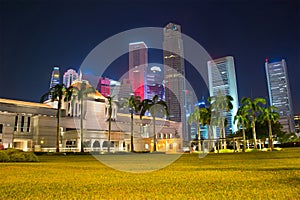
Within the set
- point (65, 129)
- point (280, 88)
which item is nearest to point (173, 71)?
point (65, 129)

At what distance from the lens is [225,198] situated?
3908 mm

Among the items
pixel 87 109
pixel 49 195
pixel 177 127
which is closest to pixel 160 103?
pixel 87 109

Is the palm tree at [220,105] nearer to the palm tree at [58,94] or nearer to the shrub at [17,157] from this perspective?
the palm tree at [58,94]

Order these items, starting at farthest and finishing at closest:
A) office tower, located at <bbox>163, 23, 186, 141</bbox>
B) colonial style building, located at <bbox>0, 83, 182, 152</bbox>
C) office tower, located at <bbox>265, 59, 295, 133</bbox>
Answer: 1. office tower, located at <bbox>265, 59, 295, 133</bbox>
2. office tower, located at <bbox>163, 23, 186, 141</bbox>
3. colonial style building, located at <bbox>0, 83, 182, 152</bbox>

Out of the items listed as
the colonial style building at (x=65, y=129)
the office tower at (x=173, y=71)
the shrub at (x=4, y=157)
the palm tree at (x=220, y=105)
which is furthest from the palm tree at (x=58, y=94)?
the office tower at (x=173, y=71)

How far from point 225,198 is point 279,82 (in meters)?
218

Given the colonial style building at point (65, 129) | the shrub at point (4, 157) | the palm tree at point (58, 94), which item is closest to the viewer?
the shrub at point (4, 157)

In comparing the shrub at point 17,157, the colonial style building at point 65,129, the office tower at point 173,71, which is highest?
the office tower at point 173,71

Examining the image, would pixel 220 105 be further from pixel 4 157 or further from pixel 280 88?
pixel 280 88

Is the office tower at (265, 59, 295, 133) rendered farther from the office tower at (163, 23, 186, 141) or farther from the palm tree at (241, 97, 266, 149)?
the palm tree at (241, 97, 266, 149)

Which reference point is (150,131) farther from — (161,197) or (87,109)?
(161,197)

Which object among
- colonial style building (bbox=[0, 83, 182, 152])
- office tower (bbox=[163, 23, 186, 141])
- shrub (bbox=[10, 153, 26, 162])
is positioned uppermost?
office tower (bbox=[163, 23, 186, 141])

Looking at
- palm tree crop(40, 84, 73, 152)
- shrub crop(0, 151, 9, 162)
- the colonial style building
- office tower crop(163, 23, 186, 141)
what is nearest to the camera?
shrub crop(0, 151, 9, 162)

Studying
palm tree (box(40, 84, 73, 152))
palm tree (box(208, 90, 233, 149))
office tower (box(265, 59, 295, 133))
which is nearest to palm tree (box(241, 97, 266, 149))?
palm tree (box(208, 90, 233, 149))
